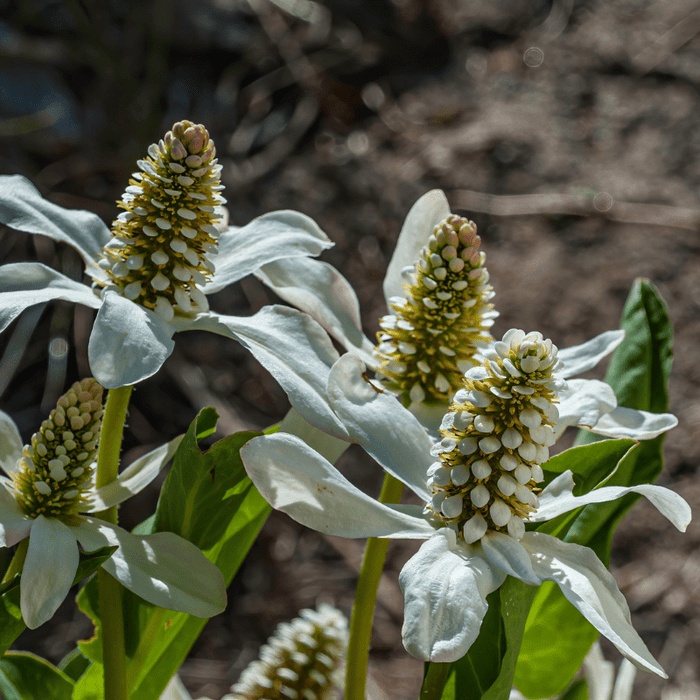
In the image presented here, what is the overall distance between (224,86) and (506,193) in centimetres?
68

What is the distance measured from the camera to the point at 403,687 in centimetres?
120

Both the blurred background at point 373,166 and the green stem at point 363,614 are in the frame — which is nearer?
the green stem at point 363,614

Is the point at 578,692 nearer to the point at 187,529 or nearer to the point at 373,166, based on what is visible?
the point at 187,529

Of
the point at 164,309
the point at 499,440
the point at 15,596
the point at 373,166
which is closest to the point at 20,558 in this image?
the point at 15,596

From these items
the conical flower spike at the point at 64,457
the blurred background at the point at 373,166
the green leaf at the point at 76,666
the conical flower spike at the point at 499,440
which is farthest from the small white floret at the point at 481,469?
the blurred background at the point at 373,166

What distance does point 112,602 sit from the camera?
41 centimetres

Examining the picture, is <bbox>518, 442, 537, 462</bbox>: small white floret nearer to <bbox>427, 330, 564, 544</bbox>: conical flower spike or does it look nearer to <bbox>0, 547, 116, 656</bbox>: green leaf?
<bbox>427, 330, 564, 544</bbox>: conical flower spike

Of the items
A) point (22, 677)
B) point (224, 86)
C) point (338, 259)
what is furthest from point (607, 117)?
point (22, 677)

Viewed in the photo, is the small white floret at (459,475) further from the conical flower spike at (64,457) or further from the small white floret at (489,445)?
the conical flower spike at (64,457)

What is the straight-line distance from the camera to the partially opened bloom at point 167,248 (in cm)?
41

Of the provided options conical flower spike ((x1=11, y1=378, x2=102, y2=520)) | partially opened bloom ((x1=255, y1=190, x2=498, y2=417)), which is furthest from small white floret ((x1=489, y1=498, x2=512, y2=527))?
conical flower spike ((x1=11, y1=378, x2=102, y2=520))

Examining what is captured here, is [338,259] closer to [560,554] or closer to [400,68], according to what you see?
[400,68]

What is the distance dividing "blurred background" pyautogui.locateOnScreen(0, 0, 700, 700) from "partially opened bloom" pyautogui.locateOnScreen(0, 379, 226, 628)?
2.77ft

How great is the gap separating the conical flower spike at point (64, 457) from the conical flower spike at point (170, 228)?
6cm
